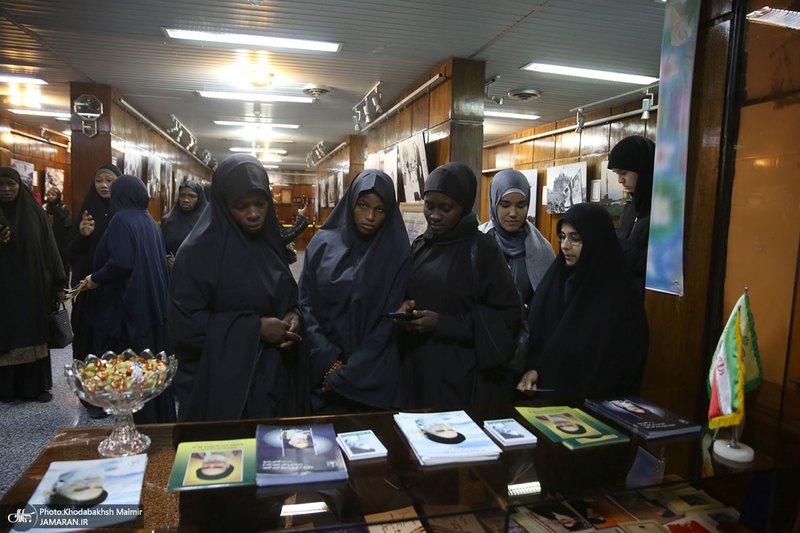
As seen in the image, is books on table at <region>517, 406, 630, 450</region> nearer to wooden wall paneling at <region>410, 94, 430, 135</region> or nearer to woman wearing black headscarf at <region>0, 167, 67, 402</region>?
woman wearing black headscarf at <region>0, 167, 67, 402</region>

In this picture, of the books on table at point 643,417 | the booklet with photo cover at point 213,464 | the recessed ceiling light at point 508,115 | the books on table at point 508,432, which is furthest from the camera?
the recessed ceiling light at point 508,115

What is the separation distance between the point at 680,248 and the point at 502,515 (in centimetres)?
143

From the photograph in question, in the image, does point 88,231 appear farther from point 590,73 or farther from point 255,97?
point 590,73

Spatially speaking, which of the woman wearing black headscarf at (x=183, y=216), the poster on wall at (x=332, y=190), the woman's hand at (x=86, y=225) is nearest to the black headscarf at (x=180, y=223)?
the woman wearing black headscarf at (x=183, y=216)

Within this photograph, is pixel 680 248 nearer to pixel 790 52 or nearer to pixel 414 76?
pixel 790 52

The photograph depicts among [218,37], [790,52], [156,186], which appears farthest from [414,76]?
[156,186]

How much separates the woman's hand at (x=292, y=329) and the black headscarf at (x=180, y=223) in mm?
3143

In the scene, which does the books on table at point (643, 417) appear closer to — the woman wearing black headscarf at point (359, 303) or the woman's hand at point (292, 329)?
the woman wearing black headscarf at point (359, 303)

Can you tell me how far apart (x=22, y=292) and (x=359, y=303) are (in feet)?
11.1

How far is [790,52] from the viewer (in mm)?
1642

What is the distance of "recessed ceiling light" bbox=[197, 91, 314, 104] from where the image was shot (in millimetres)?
6996

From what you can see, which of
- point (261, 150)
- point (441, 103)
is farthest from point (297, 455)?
point (261, 150)

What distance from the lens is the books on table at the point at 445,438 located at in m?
1.29

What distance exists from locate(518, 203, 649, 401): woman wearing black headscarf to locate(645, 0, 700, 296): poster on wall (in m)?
0.17
